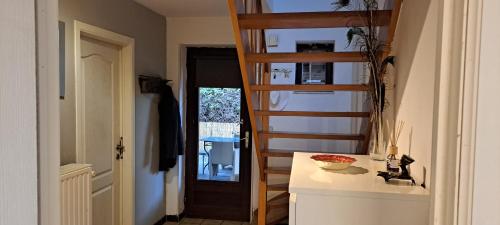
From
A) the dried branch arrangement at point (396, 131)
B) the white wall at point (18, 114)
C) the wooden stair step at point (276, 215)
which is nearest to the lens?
the white wall at point (18, 114)

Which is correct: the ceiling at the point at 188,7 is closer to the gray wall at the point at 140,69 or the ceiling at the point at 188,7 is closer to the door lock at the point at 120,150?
the gray wall at the point at 140,69

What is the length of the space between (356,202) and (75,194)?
185cm

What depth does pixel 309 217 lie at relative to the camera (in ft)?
4.60

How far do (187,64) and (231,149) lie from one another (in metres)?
1.13

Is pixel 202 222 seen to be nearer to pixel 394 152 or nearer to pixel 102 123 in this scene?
pixel 102 123

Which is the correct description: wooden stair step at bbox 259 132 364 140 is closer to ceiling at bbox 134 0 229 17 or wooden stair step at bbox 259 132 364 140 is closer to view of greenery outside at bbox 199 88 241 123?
view of greenery outside at bbox 199 88 241 123

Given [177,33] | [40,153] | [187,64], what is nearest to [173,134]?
[187,64]

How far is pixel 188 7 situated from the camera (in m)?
3.43

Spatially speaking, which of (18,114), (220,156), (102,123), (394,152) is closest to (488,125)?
(18,114)

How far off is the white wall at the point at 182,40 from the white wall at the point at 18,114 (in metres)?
3.29

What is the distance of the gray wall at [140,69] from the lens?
2418 millimetres

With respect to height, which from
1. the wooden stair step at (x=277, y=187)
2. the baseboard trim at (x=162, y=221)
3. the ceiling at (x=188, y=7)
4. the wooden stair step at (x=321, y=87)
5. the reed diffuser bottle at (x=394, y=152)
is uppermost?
the ceiling at (x=188, y=7)

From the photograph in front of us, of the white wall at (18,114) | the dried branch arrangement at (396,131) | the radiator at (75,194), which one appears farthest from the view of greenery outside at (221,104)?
the white wall at (18,114)

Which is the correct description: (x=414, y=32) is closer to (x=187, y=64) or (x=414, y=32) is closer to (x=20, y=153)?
(x=20, y=153)
